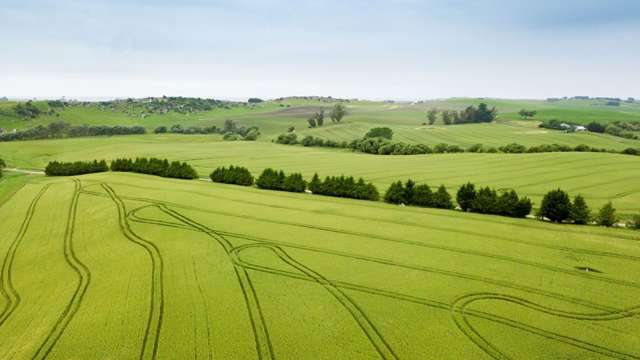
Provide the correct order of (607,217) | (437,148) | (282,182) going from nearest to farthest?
(607,217) → (282,182) → (437,148)

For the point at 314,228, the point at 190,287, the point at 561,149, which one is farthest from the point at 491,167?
the point at 190,287

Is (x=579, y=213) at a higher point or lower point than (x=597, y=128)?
lower

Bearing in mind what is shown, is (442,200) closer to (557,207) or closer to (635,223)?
(557,207)

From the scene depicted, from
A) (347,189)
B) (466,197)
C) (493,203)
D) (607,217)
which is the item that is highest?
(347,189)

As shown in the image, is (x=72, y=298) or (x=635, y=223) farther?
(x=635, y=223)

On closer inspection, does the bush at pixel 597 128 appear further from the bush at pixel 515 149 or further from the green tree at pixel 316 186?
the green tree at pixel 316 186

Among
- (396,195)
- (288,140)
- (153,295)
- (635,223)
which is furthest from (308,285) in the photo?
(288,140)

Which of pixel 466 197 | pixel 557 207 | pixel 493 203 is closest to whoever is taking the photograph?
pixel 557 207
